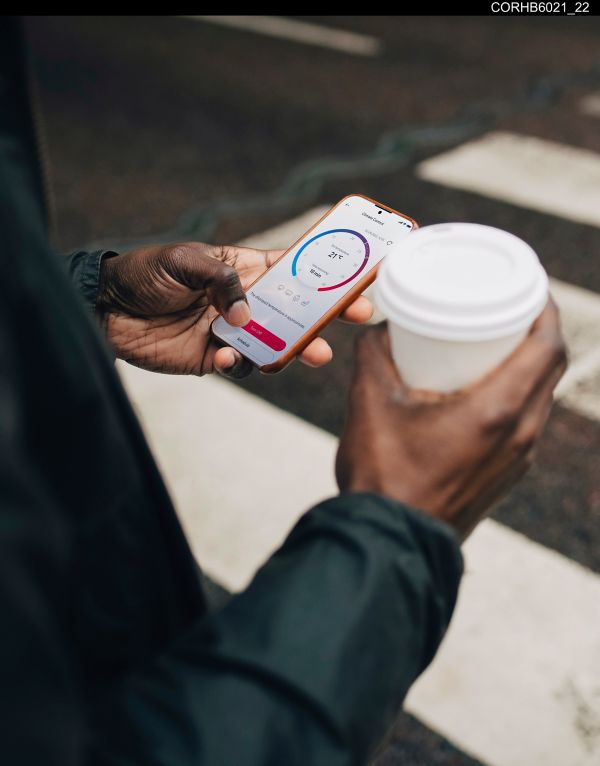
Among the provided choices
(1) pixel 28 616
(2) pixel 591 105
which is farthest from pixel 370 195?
(1) pixel 28 616

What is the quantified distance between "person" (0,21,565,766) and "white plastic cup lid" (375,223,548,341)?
3.4 inches

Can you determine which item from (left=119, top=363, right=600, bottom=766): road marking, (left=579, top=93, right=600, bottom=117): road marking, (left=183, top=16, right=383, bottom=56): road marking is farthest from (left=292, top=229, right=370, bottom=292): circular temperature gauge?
(left=183, top=16, right=383, bottom=56): road marking

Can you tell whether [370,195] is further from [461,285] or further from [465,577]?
[461,285]

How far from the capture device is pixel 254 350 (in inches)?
72.7

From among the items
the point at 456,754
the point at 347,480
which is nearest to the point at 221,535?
the point at 456,754

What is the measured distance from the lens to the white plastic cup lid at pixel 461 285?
0.98 metres

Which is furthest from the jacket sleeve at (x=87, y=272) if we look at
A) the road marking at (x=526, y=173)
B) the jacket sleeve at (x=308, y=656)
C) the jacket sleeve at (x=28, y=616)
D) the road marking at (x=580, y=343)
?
the road marking at (x=526, y=173)

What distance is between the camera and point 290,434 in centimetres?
307

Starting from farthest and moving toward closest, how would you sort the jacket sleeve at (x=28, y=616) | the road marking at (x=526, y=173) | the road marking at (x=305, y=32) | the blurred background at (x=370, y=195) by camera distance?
the road marking at (x=305, y=32)
the road marking at (x=526, y=173)
the blurred background at (x=370, y=195)
the jacket sleeve at (x=28, y=616)

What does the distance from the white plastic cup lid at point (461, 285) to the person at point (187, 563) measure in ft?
0.28

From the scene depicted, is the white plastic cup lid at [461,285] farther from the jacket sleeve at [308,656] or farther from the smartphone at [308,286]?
the smartphone at [308,286]

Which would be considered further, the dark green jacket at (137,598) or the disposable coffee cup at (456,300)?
the disposable coffee cup at (456,300)

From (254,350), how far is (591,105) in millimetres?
4440

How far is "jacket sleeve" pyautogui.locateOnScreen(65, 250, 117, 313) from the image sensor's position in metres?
1.71
